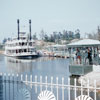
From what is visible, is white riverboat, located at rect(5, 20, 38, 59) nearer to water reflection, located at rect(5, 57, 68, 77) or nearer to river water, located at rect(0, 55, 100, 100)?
water reflection, located at rect(5, 57, 68, 77)

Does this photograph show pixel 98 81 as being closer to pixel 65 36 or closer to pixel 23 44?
pixel 23 44

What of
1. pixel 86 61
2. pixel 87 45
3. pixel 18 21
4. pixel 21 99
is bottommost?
pixel 21 99

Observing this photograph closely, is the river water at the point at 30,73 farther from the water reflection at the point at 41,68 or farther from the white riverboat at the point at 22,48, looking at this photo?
the white riverboat at the point at 22,48

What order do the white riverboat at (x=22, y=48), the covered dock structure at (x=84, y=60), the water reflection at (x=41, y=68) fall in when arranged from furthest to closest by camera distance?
the white riverboat at (x=22, y=48), the water reflection at (x=41, y=68), the covered dock structure at (x=84, y=60)

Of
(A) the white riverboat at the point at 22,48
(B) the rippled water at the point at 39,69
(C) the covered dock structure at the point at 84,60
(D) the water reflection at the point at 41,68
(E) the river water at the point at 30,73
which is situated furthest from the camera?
(A) the white riverboat at the point at 22,48

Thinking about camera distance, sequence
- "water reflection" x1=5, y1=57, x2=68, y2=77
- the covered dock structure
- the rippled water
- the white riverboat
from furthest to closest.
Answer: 1. the white riverboat
2. "water reflection" x1=5, y1=57, x2=68, y2=77
3. the rippled water
4. the covered dock structure

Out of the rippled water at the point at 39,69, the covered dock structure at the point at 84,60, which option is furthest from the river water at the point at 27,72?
the covered dock structure at the point at 84,60

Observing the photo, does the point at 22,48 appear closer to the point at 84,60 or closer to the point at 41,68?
the point at 41,68

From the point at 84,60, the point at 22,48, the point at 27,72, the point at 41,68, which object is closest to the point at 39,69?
the point at 41,68

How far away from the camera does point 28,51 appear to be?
6056 centimetres

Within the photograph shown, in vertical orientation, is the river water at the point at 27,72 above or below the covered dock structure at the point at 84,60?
below

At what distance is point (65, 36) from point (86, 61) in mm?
100369

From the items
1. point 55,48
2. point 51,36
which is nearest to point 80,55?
point 55,48

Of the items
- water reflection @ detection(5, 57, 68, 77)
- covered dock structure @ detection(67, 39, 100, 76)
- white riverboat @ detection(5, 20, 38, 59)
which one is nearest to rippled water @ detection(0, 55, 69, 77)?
water reflection @ detection(5, 57, 68, 77)
